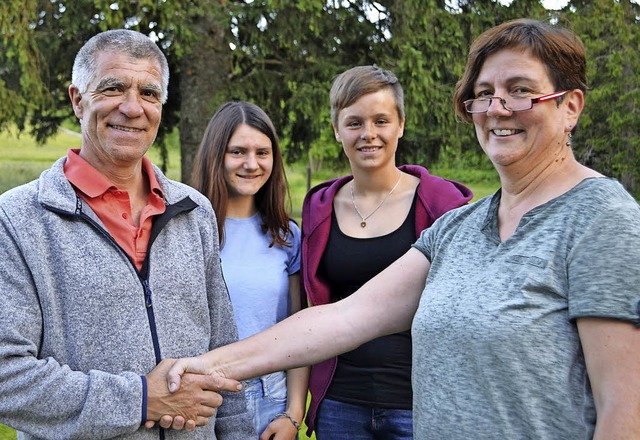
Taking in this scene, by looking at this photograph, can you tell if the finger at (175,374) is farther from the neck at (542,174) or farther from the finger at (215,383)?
the neck at (542,174)

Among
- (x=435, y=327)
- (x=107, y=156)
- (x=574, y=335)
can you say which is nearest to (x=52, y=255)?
(x=107, y=156)

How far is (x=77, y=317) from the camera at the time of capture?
194cm

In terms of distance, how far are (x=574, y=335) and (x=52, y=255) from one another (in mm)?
1421

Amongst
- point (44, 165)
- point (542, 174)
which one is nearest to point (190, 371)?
point (542, 174)

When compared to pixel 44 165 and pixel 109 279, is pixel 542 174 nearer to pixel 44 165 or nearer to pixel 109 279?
pixel 109 279

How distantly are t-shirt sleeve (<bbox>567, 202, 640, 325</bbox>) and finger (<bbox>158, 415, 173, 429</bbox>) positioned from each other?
1.20 meters

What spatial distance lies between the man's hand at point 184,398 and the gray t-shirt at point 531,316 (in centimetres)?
71

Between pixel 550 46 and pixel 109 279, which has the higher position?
pixel 550 46

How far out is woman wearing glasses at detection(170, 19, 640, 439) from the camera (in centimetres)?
157

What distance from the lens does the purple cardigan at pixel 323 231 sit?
297cm

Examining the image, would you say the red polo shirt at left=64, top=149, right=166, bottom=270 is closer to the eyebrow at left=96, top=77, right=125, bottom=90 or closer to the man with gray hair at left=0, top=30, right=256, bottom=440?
the man with gray hair at left=0, top=30, right=256, bottom=440

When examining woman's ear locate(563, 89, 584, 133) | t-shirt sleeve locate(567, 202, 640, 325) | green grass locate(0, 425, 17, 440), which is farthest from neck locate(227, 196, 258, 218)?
green grass locate(0, 425, 17, 440)

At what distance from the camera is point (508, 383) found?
168 centimetres

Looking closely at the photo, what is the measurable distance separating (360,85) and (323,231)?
0.70 m
